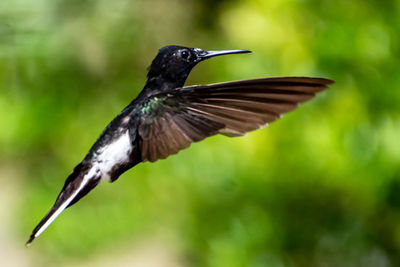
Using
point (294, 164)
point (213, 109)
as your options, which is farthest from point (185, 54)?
point (294, 164)

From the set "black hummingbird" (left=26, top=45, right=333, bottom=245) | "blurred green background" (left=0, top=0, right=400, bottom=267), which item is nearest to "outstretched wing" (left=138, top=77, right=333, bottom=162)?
"black hummingbird" (left=26, top=45, right=333, bottom=245)

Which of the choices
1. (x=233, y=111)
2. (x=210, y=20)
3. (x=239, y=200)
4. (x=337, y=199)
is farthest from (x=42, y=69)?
(x=233, y=111)

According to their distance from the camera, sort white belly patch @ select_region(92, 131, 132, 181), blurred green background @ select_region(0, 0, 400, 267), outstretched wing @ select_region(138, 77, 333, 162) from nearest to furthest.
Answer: outstretched wing @ select_region(138, 77, 333, 162) → white belly patch @ select_region(92, 131, 132, 181) → blurred green background @ select_region(0, 0, 400, 267)

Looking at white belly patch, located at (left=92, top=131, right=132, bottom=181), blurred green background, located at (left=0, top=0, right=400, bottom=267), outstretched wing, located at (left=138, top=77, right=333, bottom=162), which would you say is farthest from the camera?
A: blurred green background, located at (left=0, top=0, right=400, bottom=267)

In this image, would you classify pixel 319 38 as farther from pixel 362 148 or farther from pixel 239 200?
pixel 239 200

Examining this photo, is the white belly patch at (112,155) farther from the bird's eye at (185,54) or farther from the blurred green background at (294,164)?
the blurred green background at (294,164)

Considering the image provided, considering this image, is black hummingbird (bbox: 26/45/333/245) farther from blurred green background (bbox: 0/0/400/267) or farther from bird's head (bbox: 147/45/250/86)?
blurred green background (bbox: 0/0/400/267)

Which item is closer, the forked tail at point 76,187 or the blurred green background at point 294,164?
the forked tail at point 76,187

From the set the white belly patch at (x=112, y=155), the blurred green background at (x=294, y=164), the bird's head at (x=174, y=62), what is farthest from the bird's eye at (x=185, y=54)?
the blurred green background at (x=294, y=164)
